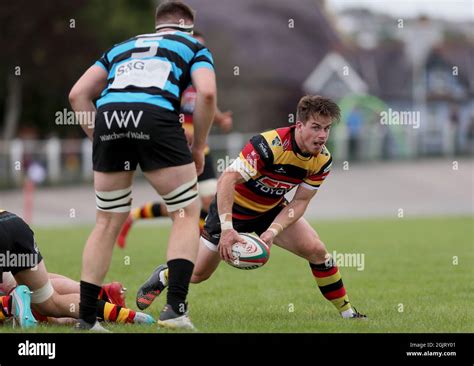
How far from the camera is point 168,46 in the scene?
7.18m

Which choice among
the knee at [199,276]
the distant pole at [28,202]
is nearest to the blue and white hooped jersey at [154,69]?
the knee at [199,276]

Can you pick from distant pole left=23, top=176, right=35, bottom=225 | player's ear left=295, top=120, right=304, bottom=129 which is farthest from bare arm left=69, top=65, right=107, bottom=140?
distant pole left=23, top=176, right=35, bottom=225

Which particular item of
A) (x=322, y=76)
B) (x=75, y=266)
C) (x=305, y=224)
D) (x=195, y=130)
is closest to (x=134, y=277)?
(x=75, y=266)

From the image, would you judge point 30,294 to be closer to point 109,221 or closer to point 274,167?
point 109,221

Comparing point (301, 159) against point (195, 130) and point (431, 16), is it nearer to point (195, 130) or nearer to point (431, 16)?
point (195, 130)

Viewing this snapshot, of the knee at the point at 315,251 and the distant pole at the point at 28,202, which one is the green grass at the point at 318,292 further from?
the distant pole at the point at 28,202

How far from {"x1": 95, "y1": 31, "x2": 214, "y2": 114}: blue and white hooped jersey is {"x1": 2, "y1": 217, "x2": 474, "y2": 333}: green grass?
5.33 ft

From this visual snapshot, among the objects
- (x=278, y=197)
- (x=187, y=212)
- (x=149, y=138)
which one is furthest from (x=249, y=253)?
(x=149, y=138)

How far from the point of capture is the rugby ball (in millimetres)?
7789

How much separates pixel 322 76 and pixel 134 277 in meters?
48.6

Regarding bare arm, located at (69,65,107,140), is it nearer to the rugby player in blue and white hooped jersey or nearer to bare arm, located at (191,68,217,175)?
the rugby player in blue and white hooped jersey

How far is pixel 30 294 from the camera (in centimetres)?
769

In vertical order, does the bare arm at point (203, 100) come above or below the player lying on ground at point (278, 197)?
above

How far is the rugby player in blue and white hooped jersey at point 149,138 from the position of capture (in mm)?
6996
